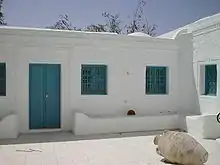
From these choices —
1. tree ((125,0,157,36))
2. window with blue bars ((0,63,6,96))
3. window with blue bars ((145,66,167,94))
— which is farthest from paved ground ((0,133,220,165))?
tree ((125,0,157,36))

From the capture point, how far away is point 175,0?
18.0 m

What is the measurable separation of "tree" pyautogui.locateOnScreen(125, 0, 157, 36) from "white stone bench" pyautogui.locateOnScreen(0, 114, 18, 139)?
86.3 ft

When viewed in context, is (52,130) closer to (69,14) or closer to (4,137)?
(4,137)

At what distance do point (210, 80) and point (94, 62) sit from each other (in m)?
4.96

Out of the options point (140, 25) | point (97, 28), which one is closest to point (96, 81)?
point (97, 28)

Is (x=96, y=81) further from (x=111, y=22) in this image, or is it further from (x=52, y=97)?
(x=111, y=22)

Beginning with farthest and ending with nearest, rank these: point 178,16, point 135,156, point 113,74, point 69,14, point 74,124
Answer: point 69,14, point 178,16, point 113,74, point 74,124, point 135,156

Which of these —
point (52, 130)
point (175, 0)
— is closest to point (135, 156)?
point (52, 130)

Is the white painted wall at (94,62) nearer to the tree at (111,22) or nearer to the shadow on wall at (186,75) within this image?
the shadow on wall at (186,75)

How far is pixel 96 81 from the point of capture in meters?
12.6

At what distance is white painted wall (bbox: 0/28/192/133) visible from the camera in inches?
447

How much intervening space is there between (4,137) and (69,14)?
89.1ft

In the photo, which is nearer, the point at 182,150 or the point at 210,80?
the point at 182,150

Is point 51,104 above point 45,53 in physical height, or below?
below
